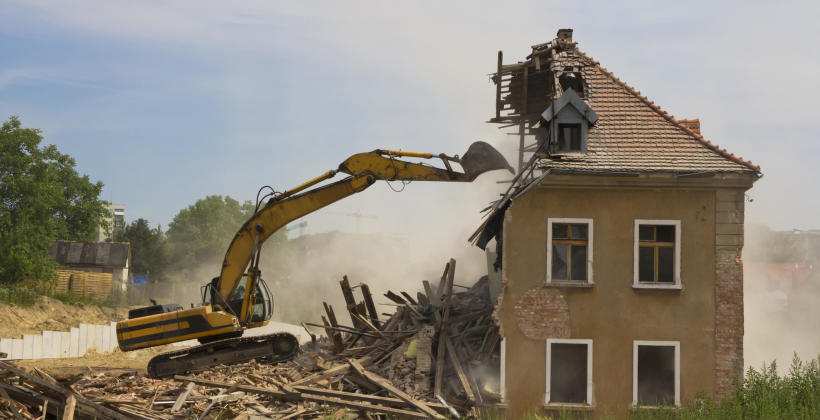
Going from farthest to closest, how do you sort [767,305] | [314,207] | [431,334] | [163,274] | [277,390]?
[163,274]
[767,305]
[314,207]
[431,334]
[277,390]

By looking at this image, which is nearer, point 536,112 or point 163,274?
point 536,112

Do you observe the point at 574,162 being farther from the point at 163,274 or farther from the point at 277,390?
the point at 163,274

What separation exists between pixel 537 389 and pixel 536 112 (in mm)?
7573

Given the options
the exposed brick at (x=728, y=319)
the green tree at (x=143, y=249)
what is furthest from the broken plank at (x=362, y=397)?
the green tree at (x=143, y=249)

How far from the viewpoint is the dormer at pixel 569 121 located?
18.1m

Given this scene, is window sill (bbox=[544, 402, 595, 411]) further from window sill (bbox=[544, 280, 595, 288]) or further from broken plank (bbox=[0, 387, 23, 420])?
broken plank (bbox=[0, 387, 23, 420])

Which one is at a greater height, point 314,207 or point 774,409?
point 314,207

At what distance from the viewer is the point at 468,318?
65.2ft

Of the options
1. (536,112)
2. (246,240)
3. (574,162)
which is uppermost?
(536,112)

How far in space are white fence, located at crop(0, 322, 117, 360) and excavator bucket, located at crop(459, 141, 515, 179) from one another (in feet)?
→ 68.2

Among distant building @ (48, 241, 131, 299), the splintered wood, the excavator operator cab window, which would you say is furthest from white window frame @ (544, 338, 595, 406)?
distant building @ (48, 241, 131, 299)

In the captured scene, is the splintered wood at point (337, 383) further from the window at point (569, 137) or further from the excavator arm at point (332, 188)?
the window at point (569, 137)

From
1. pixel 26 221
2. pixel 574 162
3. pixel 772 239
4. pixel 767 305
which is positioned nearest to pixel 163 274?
pixel 26 221

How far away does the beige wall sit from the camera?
1720 centimetres
